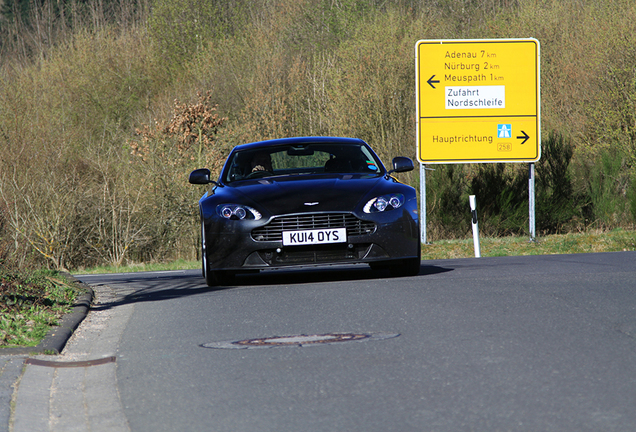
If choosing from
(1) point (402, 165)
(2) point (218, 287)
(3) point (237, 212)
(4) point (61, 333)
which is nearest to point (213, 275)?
(2) point (218, 287)

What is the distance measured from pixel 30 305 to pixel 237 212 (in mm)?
2319

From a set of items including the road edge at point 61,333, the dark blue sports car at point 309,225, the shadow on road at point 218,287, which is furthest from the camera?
the shadow on road at point 218,287

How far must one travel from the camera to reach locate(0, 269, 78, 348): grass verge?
19.6 ft

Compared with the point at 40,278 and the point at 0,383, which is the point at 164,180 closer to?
the point at 40,278

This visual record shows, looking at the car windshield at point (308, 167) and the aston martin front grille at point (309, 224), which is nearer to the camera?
the aston martin front grille at point (309, 224)

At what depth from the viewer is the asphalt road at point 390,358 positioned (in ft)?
12.3

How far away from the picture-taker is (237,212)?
869cm

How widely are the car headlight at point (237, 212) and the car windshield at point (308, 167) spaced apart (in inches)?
44.9

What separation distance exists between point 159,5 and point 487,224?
94.8 ft

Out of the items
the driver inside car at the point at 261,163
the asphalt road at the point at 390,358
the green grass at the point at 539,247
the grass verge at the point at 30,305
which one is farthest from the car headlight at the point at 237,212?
the green grass at the point at 539,247

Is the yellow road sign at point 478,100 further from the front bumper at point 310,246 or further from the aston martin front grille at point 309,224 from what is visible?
the aston martin front grille at point 309,224

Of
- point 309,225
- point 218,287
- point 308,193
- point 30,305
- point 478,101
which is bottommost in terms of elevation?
point 218,287

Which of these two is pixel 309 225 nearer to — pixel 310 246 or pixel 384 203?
pixel 310 246

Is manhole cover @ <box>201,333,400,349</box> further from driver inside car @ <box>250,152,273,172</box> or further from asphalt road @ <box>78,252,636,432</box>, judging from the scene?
driver inside car @ <box>250,152,273,172</box>
